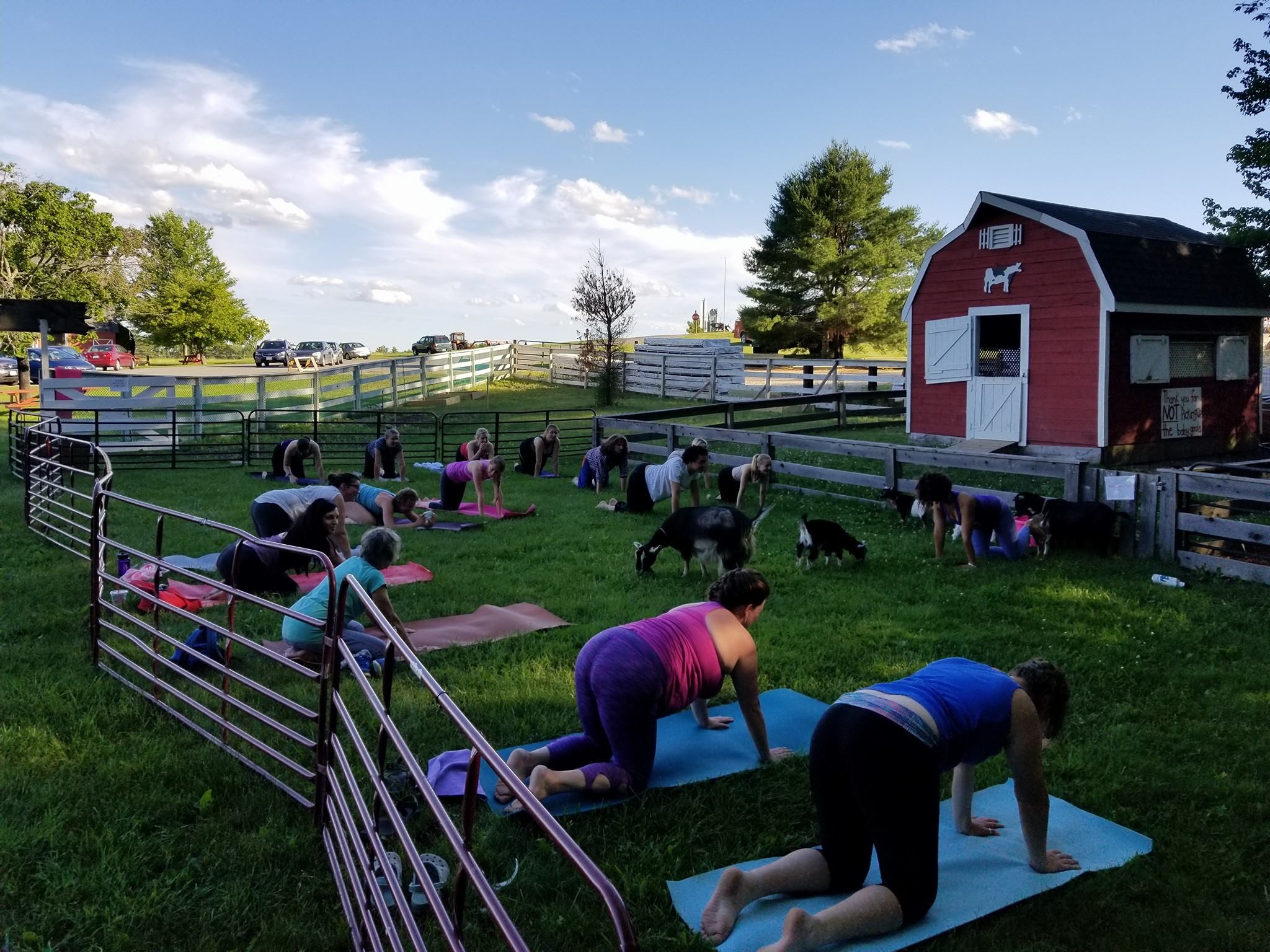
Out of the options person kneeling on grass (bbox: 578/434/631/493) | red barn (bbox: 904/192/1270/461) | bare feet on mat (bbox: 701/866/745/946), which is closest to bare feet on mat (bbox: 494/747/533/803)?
bare feet on mat (bbox: 701/866/745/946)

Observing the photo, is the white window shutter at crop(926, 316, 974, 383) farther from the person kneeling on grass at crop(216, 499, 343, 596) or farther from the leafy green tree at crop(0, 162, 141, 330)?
the leafy green tree at crop(0, 162, 141, 330)

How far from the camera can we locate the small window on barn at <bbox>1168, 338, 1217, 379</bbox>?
18.0m

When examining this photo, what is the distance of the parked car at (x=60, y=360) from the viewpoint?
32.4 m

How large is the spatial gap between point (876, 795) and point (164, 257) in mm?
70269

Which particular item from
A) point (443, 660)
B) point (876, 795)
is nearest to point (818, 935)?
point (876, 795)

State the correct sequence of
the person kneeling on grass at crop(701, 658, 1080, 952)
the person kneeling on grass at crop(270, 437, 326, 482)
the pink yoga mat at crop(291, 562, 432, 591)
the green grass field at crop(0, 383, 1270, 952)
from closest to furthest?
the person kneeling on grass at crop(701, 658, 1080, 952) → the green grass field at crop(0, 383, 1270, 952) → the pink yoga mat at crop(291, 562, 432, 591) → the person kneeling on grass at crop(270, 437, 326, 482)

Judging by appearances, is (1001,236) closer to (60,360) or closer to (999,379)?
(999,379)

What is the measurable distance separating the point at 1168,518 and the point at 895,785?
7.18 m

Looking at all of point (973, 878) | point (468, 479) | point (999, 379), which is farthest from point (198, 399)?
point (973, 878)

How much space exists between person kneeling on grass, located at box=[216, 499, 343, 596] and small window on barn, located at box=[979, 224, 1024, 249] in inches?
564

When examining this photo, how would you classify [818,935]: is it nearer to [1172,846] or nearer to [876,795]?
[876,795]

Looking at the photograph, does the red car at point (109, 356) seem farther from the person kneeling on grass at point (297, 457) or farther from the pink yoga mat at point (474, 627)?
the pink yoga mat at point (474, 627)

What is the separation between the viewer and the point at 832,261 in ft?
145

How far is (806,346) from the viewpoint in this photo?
46.6m
